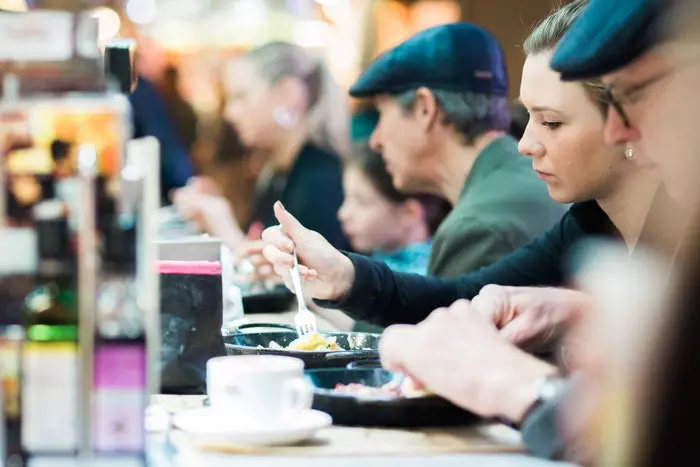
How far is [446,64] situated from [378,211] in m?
1.27

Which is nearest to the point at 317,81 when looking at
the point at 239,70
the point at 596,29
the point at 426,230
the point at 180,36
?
the point at 239,70

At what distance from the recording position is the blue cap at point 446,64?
2732mm

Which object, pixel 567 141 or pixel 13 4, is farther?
pixel 567 141

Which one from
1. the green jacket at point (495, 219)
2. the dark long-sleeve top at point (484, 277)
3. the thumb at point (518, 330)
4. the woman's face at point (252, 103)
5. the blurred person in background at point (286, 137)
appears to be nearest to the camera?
the thumb at point (518, 330)

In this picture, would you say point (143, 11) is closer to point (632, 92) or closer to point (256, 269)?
point (256, 269)

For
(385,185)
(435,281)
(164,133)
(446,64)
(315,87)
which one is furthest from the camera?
(164,133)

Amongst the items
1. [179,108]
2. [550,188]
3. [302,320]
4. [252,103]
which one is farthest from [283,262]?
[179,108]

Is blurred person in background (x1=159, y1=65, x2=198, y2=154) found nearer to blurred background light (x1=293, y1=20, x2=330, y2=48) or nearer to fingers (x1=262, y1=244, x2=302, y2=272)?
blurred background light (x1=293, y1=20, x2=330, y2=48)

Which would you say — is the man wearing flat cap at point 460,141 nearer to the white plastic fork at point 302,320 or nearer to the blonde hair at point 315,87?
the white plastic fork at point 302,320

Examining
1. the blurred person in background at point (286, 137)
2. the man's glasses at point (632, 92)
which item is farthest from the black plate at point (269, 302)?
the man's glasses at point (632, 92)

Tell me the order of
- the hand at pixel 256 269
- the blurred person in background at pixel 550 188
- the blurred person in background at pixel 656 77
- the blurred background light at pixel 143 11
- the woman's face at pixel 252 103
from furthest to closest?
the blurred background light at pixel 143 11 < the woman's face at pixel 252 103 < the hand at pixel 256 269 < the blurred person in background at pixel 550 188 < the blurred person in background at pixel 656 77

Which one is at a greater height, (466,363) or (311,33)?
(311,33)

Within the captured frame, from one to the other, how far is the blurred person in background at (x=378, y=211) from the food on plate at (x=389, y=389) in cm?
241

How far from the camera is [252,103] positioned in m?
4.27
